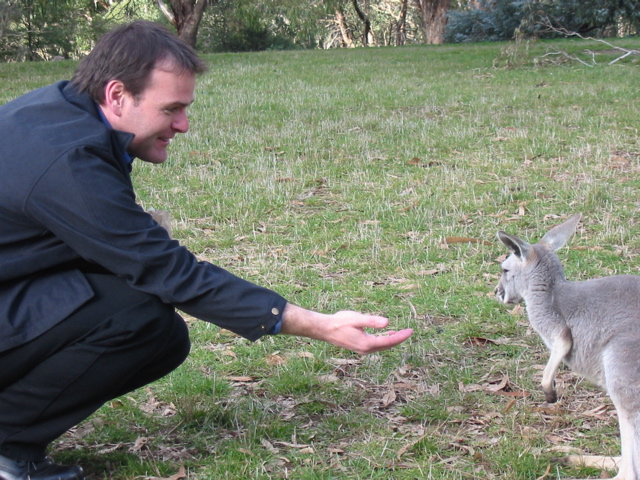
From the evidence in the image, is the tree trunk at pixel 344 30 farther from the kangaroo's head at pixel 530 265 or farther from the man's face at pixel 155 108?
the man's face at pixel 155 108

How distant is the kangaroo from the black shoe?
1804 mm

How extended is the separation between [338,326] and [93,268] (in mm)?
856

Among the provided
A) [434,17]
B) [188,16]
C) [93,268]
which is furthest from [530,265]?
[434,17]

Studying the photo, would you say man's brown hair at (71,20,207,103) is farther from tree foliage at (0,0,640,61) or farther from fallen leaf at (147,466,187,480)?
tree foliage at (0,0,640,61)

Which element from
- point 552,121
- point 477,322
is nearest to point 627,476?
point 477,322

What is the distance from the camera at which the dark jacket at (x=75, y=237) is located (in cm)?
224

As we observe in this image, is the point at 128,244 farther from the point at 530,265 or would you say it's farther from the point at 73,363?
the point at 530,265

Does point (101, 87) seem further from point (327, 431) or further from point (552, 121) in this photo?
point (552, 121)

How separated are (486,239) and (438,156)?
8.12ft

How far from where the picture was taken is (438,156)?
7.51 metres

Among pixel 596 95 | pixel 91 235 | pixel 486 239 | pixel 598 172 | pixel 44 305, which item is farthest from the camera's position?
pixel 596 95

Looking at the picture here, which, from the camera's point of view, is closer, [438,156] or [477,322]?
[477,322]

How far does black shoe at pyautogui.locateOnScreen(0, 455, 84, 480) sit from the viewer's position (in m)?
2.51

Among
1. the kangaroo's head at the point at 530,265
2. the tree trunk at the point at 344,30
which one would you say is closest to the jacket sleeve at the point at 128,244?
the kangaroo's head at the point at 530,265
